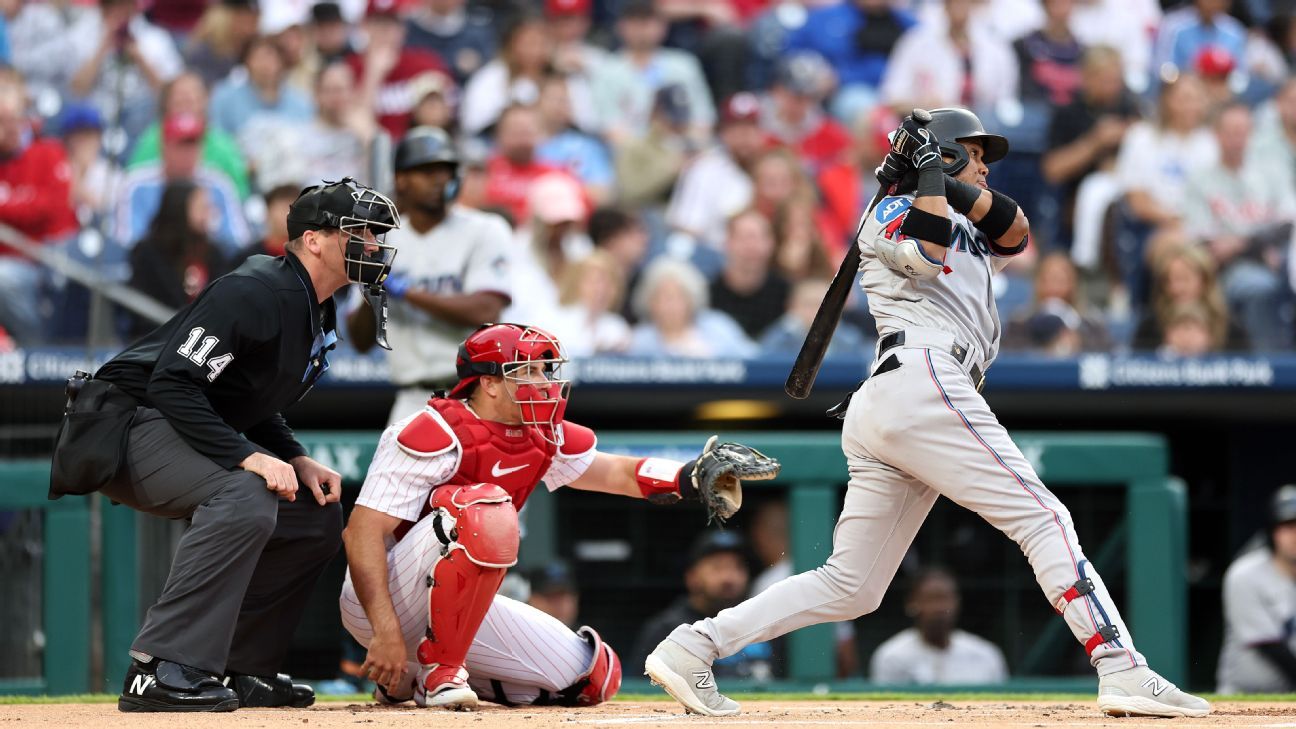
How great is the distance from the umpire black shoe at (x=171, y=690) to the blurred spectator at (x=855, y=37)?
7.01 meters

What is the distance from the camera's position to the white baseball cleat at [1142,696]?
3.66 meters

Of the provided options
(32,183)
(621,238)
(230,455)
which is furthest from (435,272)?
(32,183)

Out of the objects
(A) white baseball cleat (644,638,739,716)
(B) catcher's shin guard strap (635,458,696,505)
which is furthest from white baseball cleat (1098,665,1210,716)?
(B) catcher's shin guard strap (635,458,696,505)

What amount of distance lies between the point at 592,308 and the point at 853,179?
198 cm

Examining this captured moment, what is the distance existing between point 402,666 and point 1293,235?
6.51 meters

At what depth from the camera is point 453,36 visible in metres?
9.95

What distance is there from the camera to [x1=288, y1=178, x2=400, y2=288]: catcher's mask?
13.6 ft

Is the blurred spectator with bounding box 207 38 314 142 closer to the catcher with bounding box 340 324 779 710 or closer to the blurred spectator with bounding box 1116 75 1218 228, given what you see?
the blurred spectator with bounding box 1116 75 1218 228

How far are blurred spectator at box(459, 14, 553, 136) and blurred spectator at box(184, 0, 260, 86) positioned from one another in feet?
4.37

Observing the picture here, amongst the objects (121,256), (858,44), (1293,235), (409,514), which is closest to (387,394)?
(121,256)

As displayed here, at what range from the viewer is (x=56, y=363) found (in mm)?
7152

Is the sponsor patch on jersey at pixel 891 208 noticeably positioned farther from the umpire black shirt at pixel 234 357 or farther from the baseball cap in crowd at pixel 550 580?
the baseball cap in crowd at pixel 550 580

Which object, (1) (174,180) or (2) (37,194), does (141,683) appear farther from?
(2) (37,194)

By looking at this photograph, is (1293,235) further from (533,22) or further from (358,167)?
(358,167)
